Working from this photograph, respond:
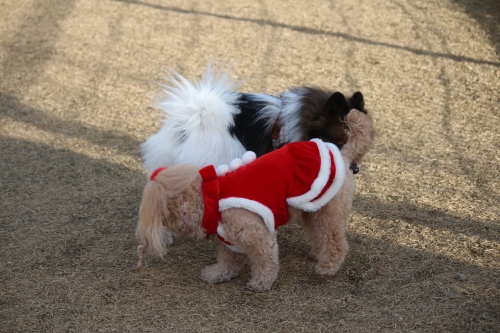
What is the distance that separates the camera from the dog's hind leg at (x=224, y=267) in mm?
3031

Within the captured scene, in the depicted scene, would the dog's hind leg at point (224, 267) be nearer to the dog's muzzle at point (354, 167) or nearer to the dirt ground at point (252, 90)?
the dirt ground at point (252, 90)

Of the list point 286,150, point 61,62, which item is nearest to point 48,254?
point 286,150

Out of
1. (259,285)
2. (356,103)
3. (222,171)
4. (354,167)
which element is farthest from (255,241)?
(356,103)

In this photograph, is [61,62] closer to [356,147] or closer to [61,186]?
[61,186]

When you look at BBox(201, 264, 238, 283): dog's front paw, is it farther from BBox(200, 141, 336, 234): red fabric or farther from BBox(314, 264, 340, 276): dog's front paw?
BBox(314, 264, 340, 276): dog's front paw

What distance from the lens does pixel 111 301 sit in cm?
291

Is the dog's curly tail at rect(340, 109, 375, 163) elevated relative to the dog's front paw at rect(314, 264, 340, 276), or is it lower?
elevated

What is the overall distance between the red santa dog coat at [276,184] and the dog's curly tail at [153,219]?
22 centimetres

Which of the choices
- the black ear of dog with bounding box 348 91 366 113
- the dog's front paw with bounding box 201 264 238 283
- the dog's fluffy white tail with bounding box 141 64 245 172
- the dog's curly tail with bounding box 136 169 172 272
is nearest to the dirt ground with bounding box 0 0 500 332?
the dog's front paw with bounding box 201 264 238 283

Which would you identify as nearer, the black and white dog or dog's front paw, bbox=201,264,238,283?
dog's front paw, bbox=201,264,238,283

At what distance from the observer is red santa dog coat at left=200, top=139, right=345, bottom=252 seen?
2748 mm

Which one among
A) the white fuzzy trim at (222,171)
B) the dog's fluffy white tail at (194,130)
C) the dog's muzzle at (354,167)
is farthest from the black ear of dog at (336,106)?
the white fuzzy trim at (222,171)

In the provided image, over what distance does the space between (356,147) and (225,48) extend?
147 inches

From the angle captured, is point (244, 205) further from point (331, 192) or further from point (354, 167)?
point (354, 167)
